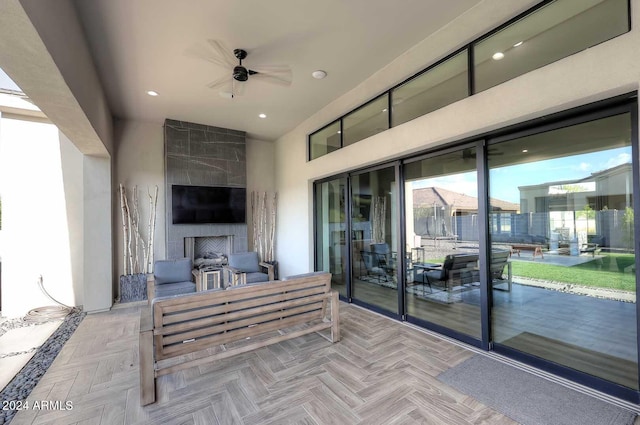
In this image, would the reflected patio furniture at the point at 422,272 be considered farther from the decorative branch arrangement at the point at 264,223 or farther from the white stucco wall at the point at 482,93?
the decorative branch arrangement at the point at 264,223

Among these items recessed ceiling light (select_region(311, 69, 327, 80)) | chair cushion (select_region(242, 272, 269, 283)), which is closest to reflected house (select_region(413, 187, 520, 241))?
recessed ceiling light (select_region(311, 69, 327, 80))

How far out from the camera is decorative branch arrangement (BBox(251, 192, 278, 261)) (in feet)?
21.9

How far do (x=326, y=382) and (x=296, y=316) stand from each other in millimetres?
840

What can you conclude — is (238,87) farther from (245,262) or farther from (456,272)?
(456,272)

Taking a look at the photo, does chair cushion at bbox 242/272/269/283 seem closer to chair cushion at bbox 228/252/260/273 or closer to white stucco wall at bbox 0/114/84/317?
chair cushion at bbox 228/252/260/273

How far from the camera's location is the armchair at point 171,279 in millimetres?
4199

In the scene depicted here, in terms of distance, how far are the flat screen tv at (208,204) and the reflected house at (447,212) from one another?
388 centimetres

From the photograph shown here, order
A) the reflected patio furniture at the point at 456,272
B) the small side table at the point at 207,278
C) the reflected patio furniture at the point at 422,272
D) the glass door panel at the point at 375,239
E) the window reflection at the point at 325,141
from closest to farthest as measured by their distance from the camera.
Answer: the reflected patio furniture at the point at 456,272
the reflected patio furniture at the point at 422,272
the glass door panel at the point at 375,239
the small side table at the point at 207,278
the window reflection at the point at 325,141

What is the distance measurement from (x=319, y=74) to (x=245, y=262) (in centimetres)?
342

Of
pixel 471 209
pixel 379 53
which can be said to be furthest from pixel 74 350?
pixel 379 53

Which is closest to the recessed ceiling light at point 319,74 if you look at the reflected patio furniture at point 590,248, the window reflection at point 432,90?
the window reflection at point 432,90

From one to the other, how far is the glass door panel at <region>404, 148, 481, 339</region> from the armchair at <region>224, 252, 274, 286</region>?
2.41 metres

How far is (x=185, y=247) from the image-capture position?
5.68m

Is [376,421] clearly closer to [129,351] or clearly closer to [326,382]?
[326,382]
